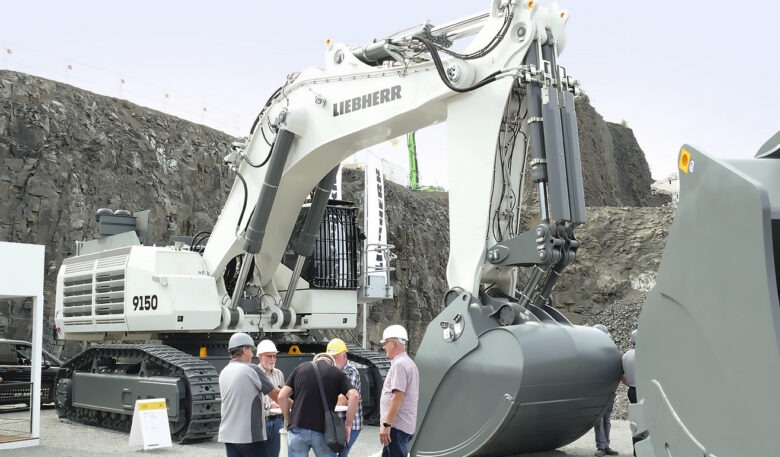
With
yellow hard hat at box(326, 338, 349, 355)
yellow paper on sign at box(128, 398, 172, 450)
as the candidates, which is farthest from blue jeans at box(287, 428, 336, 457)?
yellow paper on sign at box(128, 398, 172, 450)

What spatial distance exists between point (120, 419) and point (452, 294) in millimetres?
7005

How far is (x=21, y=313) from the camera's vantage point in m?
24.7

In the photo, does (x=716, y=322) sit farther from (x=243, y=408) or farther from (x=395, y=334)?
(x=243, y=408)

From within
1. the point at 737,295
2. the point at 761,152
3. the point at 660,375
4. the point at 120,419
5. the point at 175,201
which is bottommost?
the point at 120,419

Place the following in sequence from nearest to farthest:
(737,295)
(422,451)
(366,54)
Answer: (737,295) < (422,451) < (366,54)

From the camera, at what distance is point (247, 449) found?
7164 millimetres

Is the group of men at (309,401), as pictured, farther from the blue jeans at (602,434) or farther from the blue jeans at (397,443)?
the blue jeans at (602,434)

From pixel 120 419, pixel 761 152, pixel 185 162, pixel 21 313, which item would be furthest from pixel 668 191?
pixel 761 152

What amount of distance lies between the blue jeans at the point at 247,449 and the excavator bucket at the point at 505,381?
144cm

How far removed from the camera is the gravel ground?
10648 mm

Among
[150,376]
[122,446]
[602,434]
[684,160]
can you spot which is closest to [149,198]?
[150,376]

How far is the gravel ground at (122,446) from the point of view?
→ 1065 centimetres

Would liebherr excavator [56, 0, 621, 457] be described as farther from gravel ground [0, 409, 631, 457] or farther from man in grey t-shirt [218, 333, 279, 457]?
man in grey t-shirt [218, 333, 279, 457]

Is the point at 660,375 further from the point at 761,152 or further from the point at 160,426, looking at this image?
the point at 160,426
